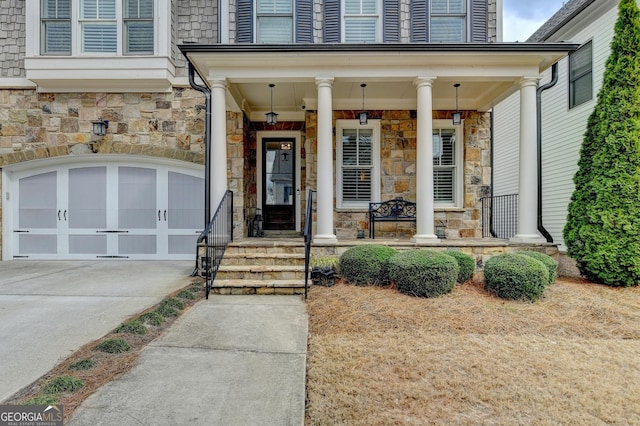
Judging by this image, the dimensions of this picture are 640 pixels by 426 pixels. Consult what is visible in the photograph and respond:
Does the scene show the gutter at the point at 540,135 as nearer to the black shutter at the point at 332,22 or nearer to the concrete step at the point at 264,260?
the black shutter at the point at 332,22

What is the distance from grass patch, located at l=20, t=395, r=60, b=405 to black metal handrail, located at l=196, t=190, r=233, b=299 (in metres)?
2.30

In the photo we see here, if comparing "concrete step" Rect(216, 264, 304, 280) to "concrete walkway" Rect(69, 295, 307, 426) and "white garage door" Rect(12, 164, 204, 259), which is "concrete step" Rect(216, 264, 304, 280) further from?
"white garage door" Rect(12, 164, 204, 259)

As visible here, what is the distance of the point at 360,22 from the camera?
23.4 feet

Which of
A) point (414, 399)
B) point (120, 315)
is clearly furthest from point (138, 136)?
point (414, 399)

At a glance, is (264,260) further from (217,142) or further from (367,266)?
(217,142)

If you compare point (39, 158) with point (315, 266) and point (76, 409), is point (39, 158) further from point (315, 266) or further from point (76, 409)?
point (76, 409)

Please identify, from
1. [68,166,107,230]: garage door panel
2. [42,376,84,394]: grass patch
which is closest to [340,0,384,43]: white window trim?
[68,166,107,230]: garage door panel

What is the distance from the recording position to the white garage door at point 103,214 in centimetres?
745

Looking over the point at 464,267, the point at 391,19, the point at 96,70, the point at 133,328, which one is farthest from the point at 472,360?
the point at 96,70

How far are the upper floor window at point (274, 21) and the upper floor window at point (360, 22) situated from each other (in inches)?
44.4

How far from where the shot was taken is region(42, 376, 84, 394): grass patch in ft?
7.05

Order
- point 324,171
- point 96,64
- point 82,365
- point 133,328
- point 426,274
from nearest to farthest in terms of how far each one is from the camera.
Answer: point 82,365, point 133,328, point 426,274, point 324,171, point 96,64

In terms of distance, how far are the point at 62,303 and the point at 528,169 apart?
21.8 feet

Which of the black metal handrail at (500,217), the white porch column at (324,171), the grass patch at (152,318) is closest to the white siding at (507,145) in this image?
the black metal handrail at (500,217)
